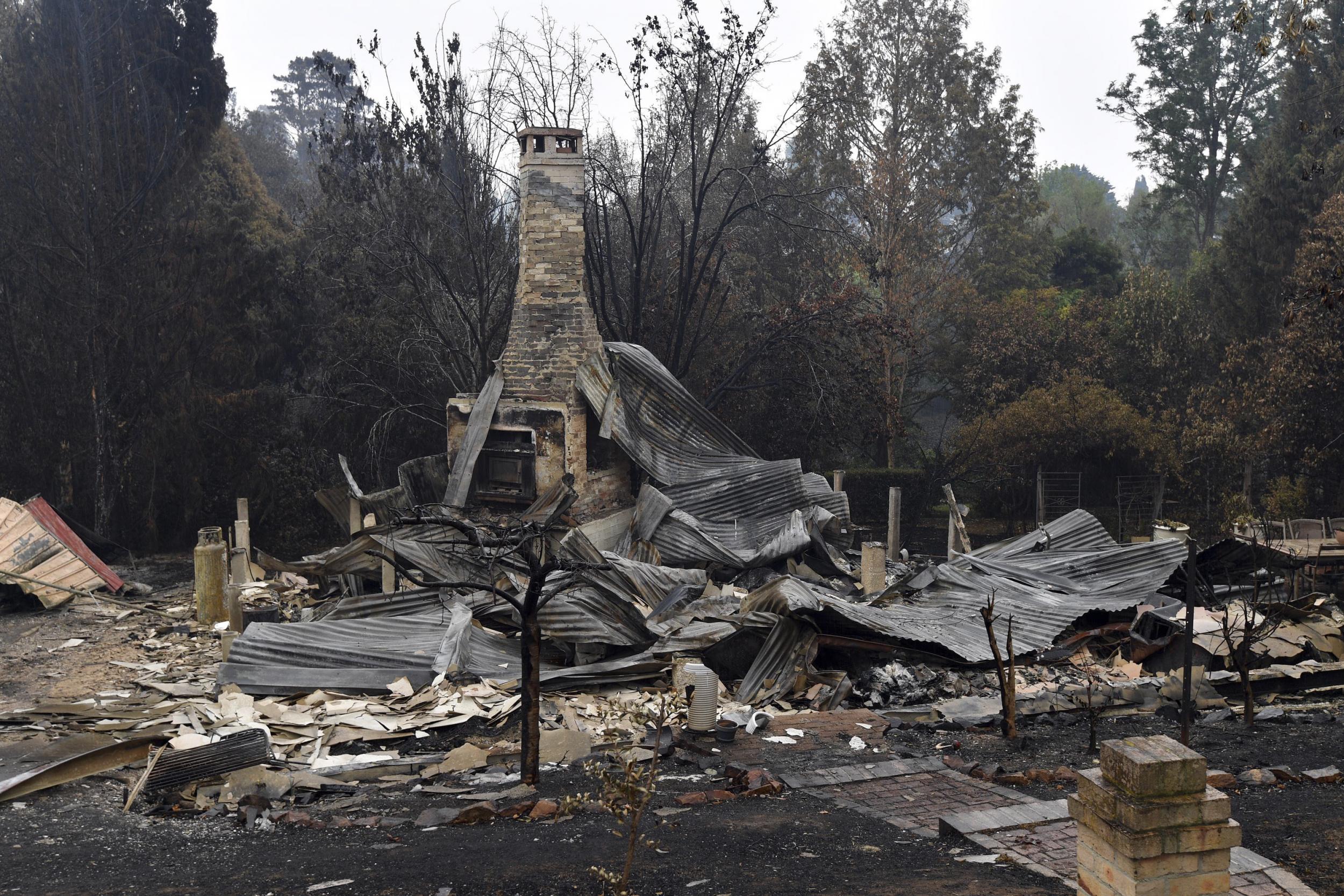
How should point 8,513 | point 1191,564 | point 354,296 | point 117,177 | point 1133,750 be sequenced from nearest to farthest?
point 1133,750, point 1191,564, point 8,513, point 117,177, point 354,296

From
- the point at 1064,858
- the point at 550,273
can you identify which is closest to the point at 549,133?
the point at 550,273

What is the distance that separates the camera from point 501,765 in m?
8.46

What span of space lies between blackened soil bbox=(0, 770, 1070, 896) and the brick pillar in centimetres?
92

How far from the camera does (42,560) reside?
1530 centimetres

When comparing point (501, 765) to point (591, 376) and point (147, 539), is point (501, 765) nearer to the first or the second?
point (591, 376)

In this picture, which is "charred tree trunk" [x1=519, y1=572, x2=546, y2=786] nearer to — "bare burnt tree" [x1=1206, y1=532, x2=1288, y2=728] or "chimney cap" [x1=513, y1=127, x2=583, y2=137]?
"bare burnt tree" [x1=1206, y1=532, x2=1288, y2=728]

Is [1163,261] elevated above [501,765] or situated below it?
above

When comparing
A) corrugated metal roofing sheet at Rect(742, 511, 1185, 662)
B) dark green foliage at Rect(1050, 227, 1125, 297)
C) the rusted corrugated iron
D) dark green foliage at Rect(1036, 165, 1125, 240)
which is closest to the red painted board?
the rusted corrugated iron

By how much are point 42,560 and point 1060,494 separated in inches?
771

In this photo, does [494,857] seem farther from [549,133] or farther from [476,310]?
[476,310]

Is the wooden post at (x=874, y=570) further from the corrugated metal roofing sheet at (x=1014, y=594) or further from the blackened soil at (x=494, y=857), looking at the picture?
the blackened soil at (x=494, y=857)

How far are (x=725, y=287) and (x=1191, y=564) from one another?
19563mm


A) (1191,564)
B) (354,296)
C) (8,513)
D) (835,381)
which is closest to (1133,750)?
(1191,564)

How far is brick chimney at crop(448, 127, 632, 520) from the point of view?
16484 mm
